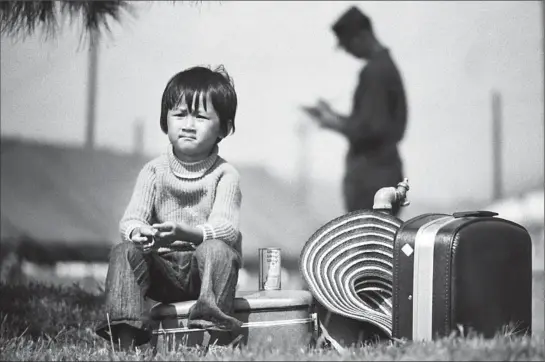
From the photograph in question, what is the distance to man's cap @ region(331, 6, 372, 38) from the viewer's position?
4.18 meters

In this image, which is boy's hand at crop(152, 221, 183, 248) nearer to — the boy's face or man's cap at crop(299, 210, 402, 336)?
the boy's face

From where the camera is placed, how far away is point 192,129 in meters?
2.55

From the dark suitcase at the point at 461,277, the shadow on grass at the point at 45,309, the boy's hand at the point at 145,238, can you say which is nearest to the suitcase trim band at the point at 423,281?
the dark suitcase at the point at 461,277

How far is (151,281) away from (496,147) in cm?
232

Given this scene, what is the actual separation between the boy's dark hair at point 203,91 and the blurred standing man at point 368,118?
1.51 m

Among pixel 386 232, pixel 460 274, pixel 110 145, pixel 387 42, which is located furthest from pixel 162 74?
pixel 460 274

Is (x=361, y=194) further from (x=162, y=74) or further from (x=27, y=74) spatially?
(x=27, y=74)

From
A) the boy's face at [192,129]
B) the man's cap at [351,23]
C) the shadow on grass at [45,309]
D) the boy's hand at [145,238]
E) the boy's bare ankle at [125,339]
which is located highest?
the man's cap at [351,23]

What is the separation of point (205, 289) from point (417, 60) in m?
2.31

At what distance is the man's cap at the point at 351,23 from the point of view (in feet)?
13.7

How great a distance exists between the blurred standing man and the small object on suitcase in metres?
1.53

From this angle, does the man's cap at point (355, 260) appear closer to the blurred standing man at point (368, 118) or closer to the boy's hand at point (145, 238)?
the boy's hand at point (145, 238)

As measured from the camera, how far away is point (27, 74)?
433 cm

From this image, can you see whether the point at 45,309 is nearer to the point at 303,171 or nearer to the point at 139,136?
the point at 139,136
